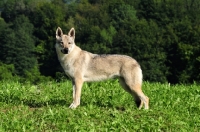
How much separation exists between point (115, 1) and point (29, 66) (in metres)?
34.4

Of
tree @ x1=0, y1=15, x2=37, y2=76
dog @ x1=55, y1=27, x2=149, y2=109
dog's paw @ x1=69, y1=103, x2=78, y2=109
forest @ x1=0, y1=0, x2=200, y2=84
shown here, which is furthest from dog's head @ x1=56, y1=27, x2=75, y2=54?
tree @ x1=0, y1=15, x2=37, y2=76

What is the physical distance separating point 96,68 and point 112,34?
81084mm

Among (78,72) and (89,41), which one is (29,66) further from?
(78,72)

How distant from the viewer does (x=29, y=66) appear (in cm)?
8250

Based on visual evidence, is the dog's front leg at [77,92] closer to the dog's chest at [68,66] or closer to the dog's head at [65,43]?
the dog's chest at [68,66]

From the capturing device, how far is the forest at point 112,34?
247 feet

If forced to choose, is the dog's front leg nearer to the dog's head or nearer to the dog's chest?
the dog's chest

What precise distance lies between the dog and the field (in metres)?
0.37

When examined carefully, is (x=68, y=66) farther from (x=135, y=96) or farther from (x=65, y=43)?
(x=135, y=96)

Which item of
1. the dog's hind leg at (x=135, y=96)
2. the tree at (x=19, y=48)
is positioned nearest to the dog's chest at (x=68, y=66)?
the dog's hind leg at (x=135, y=96)

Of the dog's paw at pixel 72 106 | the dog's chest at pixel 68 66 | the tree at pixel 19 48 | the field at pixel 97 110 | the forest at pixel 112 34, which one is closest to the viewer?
the field at pixel 97 110

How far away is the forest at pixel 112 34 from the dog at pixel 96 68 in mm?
48164

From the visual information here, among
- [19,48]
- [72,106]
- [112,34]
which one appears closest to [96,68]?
[72,106]

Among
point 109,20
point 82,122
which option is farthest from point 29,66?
point 82,122
